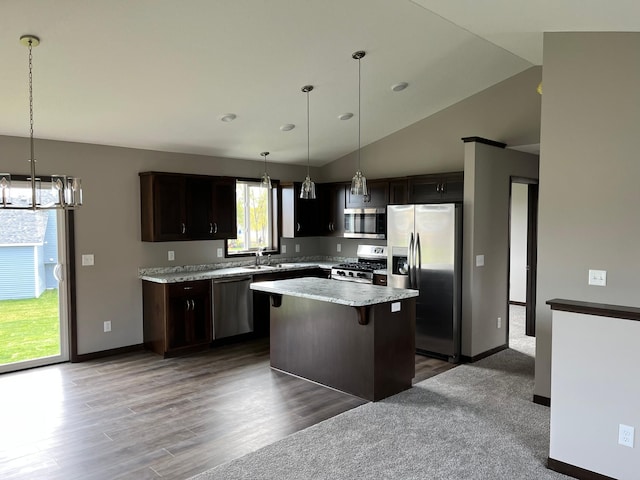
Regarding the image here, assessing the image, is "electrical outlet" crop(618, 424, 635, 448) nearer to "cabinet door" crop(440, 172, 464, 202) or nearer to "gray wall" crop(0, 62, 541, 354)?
"cabinet door" crop(440, 172, 464, 202)

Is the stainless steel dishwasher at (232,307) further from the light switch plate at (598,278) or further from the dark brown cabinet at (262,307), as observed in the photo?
the light switch plate at (598,278)

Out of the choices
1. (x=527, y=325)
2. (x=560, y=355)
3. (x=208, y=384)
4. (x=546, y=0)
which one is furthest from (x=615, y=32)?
(x=208, y=384)

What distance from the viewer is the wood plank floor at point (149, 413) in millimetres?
3293

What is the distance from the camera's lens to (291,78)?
4.79 meters

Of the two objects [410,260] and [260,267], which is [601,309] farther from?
[260,267]

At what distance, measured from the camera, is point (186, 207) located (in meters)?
6.11

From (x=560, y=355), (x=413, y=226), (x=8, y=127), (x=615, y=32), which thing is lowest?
(x=560, y=355)

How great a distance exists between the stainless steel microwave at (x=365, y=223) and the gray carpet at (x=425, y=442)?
2.61m

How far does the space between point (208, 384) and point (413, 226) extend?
2.84 meters

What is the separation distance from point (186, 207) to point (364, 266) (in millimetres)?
2500

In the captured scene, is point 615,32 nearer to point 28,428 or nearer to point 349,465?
point 349,465

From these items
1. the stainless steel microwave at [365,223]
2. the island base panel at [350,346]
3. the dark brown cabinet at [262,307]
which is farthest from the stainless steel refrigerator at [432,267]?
the dark brown cabinet at [262,307]

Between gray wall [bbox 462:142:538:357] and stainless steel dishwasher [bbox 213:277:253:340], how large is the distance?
8.94 ft

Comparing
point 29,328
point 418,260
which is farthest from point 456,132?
point 29,328
